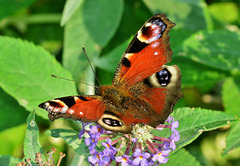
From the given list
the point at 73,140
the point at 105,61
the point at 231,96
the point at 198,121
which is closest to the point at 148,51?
the point at 198,121

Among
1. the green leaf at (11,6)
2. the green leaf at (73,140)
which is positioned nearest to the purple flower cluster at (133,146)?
the green leaf at (73,140)

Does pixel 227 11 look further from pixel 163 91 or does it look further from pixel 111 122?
pixel 111 122

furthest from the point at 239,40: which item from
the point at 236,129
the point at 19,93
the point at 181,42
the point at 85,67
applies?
the point at 19,93

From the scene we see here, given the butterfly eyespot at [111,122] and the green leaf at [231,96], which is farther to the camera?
the green leaf at [231,96]

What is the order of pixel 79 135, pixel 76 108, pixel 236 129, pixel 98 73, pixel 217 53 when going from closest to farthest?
pixel 76 108 → pixel 79 135 → pixel 236 129 → pixel 217 53 → pixel 98 73

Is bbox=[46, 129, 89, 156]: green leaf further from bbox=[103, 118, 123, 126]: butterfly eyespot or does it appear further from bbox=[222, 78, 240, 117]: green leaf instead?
bbox=[222, 78, 240, 117]: green leaf

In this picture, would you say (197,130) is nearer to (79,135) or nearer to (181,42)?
(79,135)

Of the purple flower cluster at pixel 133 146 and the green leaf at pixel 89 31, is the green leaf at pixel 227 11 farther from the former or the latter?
the purple flower cluster at pixel 133 146
